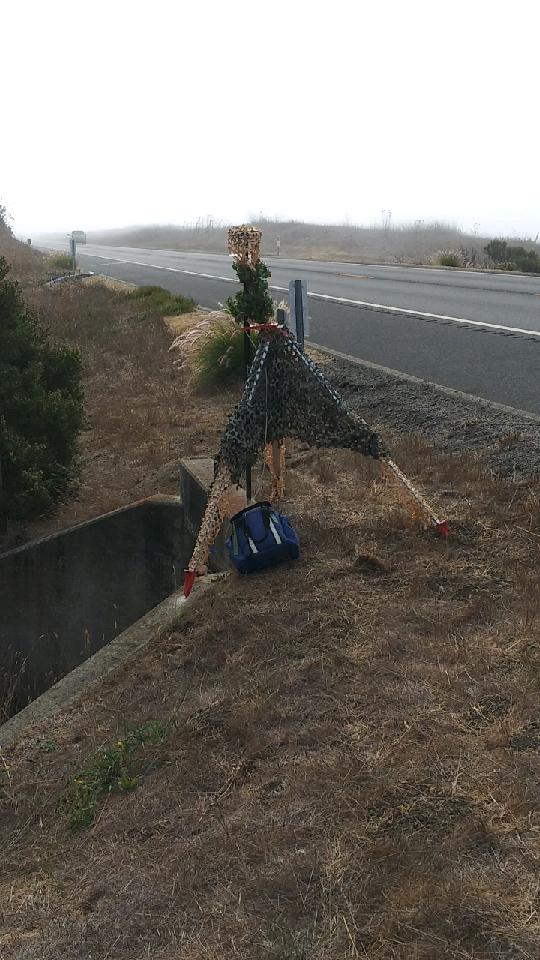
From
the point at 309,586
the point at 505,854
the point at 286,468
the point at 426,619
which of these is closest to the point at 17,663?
the point at 286,468

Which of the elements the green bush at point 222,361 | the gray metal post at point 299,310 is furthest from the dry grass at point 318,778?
the green bush at point 222,361

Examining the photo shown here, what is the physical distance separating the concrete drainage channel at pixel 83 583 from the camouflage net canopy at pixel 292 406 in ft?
7.96

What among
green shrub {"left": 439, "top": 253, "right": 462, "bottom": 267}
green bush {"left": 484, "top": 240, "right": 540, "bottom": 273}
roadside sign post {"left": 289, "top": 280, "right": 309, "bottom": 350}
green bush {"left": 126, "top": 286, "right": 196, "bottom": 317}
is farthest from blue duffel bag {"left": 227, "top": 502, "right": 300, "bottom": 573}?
green shrub {"left": 439, "top": 253, "right": 462, "bottom": 267}

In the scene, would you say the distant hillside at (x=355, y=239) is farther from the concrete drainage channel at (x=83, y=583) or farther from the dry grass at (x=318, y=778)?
the dry grass at (x=318, y=778)

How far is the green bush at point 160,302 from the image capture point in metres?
16.7

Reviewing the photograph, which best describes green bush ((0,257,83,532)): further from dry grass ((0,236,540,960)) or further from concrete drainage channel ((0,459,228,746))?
dry grass ((0,236,540,960))

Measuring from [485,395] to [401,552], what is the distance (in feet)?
12.0

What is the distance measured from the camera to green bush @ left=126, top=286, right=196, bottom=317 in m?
16.7

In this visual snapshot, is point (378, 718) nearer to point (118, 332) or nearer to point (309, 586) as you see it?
point (309, 586)

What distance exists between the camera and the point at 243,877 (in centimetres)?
282

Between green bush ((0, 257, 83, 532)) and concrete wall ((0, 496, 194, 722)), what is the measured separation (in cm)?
65

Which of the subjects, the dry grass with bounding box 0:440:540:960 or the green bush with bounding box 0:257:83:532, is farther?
the green bush with bounding box 0:257:83:532

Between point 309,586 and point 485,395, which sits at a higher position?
point 485,395

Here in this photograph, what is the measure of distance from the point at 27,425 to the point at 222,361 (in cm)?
284
